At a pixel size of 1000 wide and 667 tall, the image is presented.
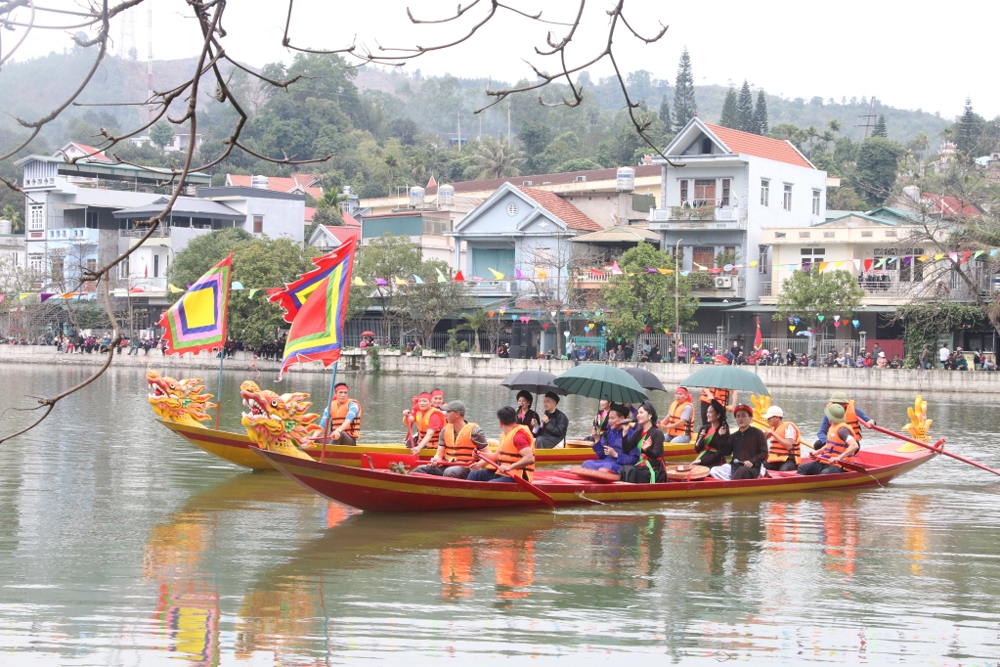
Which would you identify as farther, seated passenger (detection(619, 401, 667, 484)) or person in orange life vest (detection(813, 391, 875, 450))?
person in orange life vest (detection(813, 391, 875, 450))

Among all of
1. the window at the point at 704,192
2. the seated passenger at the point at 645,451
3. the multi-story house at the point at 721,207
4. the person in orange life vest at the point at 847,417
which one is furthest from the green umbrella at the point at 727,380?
the window at the point at 704,192

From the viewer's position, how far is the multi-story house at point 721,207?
4203 cm

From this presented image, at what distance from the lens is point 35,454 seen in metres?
18.3

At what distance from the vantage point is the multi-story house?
42031 mm

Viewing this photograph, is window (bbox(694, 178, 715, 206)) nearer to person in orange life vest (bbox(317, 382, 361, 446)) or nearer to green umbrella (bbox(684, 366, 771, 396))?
green umbrella (bbox(684, 366, 771, 396))

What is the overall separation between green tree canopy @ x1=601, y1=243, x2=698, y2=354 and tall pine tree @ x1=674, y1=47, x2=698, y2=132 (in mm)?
45629

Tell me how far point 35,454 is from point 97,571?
30.5 feet

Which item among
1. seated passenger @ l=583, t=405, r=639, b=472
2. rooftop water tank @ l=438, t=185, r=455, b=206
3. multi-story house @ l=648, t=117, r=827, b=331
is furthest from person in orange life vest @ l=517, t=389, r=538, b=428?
rooftop water tank @ l=438, t=185, r=455, b=206

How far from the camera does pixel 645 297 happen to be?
40.3 m

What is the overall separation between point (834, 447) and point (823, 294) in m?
23.4

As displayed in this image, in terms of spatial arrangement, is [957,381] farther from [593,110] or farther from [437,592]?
[593,110]

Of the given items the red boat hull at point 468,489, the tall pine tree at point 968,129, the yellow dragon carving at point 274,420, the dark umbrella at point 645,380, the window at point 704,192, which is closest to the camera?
the red boat hull at point 468,489

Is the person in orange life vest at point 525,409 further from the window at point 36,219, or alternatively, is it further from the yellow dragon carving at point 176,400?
the window at point 36,219

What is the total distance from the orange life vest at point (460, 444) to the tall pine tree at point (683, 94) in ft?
243
